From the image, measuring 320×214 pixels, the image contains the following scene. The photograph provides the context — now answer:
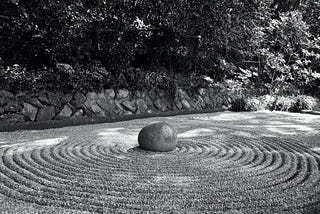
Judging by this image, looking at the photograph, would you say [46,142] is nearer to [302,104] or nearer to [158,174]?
[158,174]

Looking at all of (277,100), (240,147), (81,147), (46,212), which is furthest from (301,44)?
(46,212)

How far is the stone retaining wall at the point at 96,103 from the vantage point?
269 inches

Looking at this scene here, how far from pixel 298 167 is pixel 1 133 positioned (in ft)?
16.7

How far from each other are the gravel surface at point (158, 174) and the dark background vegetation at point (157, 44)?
112 inches

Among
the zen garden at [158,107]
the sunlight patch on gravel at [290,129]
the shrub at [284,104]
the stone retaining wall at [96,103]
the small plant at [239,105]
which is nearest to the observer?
the zen garden at [158,107]

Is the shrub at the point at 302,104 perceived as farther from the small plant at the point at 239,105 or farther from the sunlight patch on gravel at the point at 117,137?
the sunlight patch on gravel at the point at 117,137

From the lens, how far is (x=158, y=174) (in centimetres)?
348

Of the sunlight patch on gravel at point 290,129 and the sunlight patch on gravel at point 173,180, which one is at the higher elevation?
the sunlight patch on gravel at point 173,180

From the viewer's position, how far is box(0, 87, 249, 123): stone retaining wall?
683 cm

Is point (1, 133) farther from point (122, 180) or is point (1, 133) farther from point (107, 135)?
point (122, 180)

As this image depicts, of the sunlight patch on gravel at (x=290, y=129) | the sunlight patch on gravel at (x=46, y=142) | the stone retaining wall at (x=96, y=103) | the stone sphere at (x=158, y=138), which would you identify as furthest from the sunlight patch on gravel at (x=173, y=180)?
the stone retaining wall at (x=96, y=103)

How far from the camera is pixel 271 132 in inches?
248

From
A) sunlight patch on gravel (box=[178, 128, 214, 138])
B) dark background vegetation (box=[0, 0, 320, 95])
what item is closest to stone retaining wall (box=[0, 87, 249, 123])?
dark background vegetation (box=[0, 0, 320, 95])

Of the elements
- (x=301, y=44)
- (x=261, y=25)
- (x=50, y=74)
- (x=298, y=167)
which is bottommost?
(x=298, y=167)
